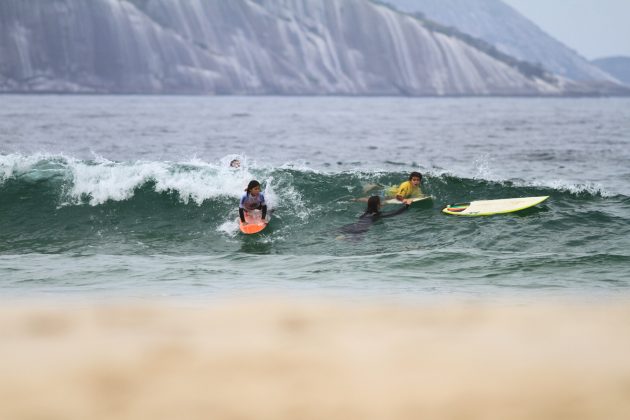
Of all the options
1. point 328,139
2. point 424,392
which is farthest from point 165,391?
point 328,139

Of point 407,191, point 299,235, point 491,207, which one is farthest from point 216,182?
point 491,207

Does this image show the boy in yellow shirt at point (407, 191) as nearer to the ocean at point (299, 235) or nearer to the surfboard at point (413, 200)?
the surfboard at point (413, 200)

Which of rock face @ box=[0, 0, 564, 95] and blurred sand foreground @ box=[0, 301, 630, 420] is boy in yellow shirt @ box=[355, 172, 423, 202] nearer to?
blurred sand foreground @ box=[0, 301, 630, 420]

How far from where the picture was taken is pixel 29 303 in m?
7.57

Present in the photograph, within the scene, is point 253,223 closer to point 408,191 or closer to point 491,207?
point 408,191

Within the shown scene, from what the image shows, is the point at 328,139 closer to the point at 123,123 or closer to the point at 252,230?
the point at 123,123

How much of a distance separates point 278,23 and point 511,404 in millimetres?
137173

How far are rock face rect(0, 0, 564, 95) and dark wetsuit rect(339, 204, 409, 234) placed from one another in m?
103

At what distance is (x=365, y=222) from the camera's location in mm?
13578

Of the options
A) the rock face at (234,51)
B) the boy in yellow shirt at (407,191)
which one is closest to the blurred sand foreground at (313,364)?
the boy in yellow shirt at (407,191)

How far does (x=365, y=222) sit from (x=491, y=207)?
2673 millimetres

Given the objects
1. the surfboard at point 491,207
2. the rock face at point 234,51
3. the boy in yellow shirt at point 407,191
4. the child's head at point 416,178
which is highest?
the rock face at point 234,51

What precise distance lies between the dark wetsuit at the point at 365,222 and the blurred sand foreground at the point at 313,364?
6.15 m

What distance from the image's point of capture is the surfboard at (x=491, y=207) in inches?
552
